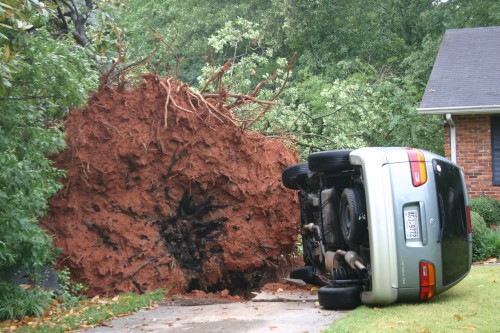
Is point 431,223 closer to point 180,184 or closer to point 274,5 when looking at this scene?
point 180,184

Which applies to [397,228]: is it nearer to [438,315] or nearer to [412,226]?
[412,226]

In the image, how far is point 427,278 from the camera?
7727 mm

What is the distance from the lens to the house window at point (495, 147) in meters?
18.2

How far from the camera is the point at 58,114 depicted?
10250mm

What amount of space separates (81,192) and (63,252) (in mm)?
872

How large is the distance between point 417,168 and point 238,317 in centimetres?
242

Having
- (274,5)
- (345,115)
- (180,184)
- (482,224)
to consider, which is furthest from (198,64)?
(180,184)

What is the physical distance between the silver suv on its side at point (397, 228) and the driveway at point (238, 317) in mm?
477

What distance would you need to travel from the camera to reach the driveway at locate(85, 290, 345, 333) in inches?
293

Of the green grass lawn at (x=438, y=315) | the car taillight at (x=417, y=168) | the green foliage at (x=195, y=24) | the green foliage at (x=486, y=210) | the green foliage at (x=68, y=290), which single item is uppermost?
the green foliage at (x=195, y=24)

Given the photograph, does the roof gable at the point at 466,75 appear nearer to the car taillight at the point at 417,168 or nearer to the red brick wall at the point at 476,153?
the red brick wall at the point at 476,153

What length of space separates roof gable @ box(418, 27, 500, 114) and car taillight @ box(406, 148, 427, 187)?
10.2m

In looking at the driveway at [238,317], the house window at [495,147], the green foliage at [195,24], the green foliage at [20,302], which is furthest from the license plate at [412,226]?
the green foliage at [195,24]

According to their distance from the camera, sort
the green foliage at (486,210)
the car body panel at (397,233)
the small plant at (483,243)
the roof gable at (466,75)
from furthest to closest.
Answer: the roof gable at (466,75) < the green foliage at (486,210) < the small plant at (483,243) < the car body panel at (397,233)
